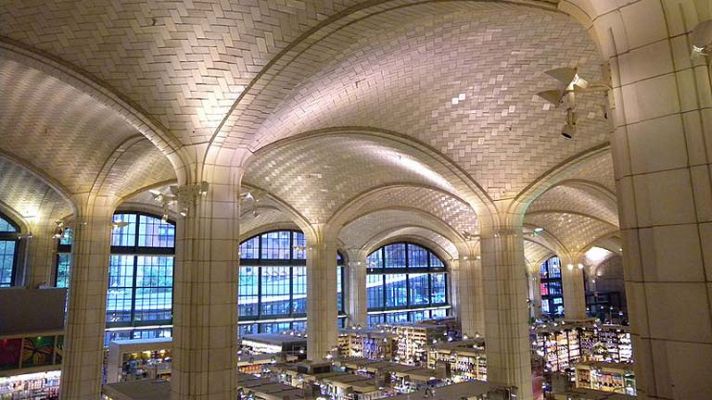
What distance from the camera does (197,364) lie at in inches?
328

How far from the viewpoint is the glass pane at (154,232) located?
27578 mm

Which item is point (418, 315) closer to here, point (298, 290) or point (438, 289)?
point (438, 289)

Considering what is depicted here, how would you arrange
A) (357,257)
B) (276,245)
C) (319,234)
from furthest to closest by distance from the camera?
(357,257) < (276,245) < (319,234)

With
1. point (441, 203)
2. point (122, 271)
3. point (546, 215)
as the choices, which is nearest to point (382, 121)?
point (441, 203)

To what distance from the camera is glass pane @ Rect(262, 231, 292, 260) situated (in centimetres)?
3225

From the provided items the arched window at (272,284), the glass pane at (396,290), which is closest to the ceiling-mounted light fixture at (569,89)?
the arched window at (272,284)

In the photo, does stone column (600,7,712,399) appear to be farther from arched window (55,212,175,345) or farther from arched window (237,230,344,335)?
arched window (237,230,344,335)

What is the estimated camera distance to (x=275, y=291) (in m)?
32.8

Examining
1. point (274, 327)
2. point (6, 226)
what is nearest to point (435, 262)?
point (274, 327)

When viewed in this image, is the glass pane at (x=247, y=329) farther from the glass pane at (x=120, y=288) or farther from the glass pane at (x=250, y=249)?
the glass pane at (x=120, y=288)

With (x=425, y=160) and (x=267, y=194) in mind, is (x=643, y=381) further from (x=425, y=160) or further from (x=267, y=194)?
(x=267, y=194)

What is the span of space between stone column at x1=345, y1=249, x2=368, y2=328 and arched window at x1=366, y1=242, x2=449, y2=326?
3146 mm

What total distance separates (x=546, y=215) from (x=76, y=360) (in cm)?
2222

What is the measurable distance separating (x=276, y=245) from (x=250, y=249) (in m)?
1.80
